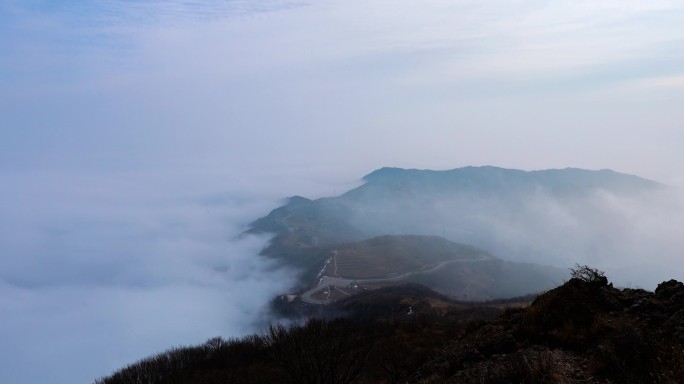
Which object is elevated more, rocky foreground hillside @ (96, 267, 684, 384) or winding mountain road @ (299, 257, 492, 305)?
rocky foreground hillside @ (96, 267, 684, 384)

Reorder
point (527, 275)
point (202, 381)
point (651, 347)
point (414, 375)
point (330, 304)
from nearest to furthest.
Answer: point (651, 347) → point (414, 375) → point (202, 381) → point (330, 304) → point (527, 275)

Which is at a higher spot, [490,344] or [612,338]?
[612,338]

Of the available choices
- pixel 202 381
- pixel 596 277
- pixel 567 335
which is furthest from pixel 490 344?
pixel 202 381

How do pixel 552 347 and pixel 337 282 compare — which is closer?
pixel 552 347

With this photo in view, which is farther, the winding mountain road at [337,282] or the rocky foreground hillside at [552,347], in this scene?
the winding mountain road at [337,282]

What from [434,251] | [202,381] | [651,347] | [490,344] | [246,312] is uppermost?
[651,347]

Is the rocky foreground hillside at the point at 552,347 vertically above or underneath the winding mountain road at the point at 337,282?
above

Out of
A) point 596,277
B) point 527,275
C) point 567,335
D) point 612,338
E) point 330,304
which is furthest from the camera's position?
point 527,275

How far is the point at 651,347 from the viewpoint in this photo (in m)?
10.6

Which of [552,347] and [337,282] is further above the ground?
[552,347]

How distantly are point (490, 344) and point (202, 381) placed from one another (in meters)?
25.8

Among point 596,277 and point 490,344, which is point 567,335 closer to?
point 490,344

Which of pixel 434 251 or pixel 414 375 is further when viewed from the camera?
pixel 434 251

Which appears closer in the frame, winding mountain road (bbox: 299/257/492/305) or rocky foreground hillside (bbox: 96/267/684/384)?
rocky foreground hillside (bbox: 96/267/684/384)
